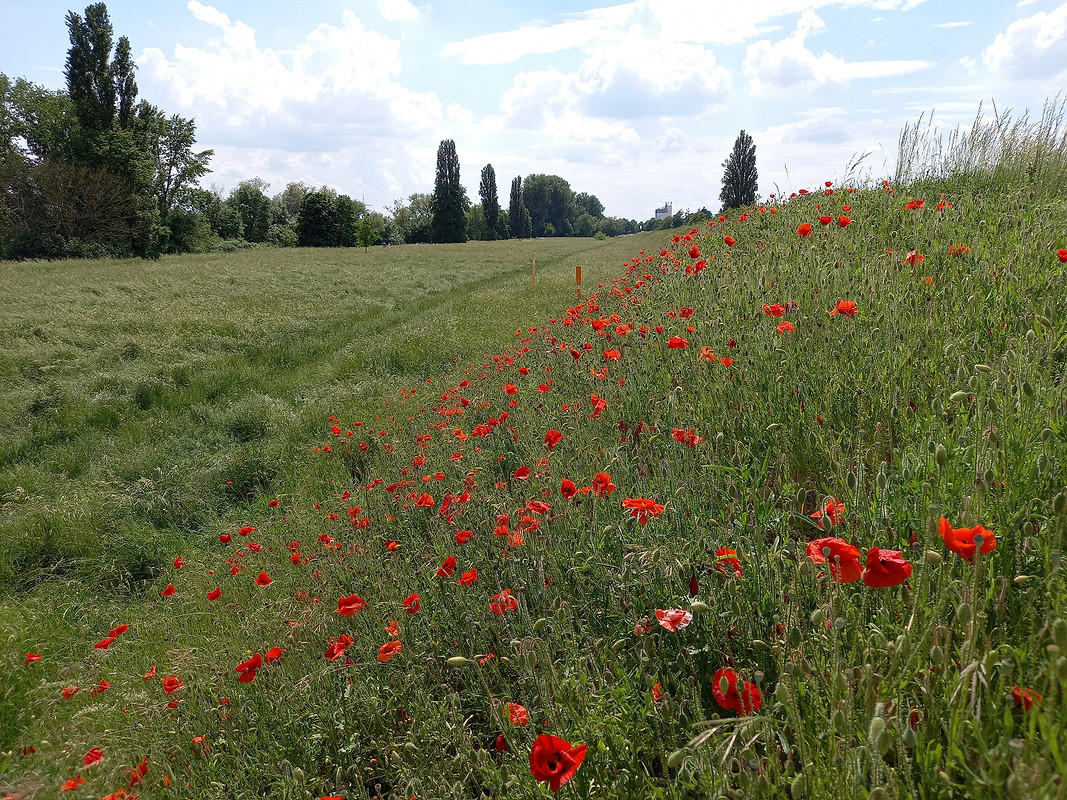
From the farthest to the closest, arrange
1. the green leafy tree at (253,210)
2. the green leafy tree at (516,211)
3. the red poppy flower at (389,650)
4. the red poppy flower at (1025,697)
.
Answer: the green leafy tree at (516,211) < the green leafy tree at (253,210) < the red poppy flower at (389,650) < the red poppy flower at (1025,697)

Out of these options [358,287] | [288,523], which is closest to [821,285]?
[288,523]

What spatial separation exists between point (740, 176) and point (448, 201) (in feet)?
149

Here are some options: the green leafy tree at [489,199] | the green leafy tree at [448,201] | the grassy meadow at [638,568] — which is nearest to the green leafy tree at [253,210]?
the green leafy tree at [448,201]

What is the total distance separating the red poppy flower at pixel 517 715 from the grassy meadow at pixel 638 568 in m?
0.03

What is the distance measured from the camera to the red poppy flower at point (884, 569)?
3.64 ft

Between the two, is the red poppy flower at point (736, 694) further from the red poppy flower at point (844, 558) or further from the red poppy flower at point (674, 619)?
the red poppy flower at point (844, 558)

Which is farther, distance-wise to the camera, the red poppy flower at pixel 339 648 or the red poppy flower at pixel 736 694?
the red poppy flower at pixel 339 648

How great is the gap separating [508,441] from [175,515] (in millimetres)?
3611

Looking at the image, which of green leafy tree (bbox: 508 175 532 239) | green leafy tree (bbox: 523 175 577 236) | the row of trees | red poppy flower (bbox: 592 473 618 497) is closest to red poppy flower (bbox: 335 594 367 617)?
red poppy flower (bbox: 592 473 618 497)

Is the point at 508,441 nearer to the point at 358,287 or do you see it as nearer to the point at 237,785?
the point at 237,785

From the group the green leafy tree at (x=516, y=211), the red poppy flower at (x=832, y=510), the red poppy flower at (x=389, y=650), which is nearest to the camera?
the red poppy flower at (x=832, y=510)

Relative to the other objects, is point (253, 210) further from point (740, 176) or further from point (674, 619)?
point (674, 619)

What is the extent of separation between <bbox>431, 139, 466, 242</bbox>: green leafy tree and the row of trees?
32.4 metres

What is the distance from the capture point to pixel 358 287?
20.2 m
